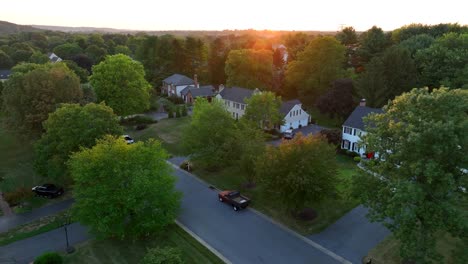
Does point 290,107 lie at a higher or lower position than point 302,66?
lower

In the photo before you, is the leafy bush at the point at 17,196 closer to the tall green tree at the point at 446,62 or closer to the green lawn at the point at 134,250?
the green lawn at the point at 134,250

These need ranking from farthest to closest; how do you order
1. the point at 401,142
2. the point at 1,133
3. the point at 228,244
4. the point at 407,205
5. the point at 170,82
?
the point at 170,82 < the point at 1,133 < the point at 228,244 < the point at 401,142 < the point at 407,205

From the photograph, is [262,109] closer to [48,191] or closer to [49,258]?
[48,191]

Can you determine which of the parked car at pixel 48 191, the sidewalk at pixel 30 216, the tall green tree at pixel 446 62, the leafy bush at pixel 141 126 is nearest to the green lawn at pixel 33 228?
the sidewalk at pixel 30 216

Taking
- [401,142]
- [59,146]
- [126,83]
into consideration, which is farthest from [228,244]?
[126,83]

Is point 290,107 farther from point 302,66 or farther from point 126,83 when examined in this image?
point 126,83

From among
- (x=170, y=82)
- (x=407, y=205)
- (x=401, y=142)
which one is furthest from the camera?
(x=170, y=82)

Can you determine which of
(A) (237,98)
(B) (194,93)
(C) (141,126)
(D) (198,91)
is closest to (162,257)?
(C) (141,126)
